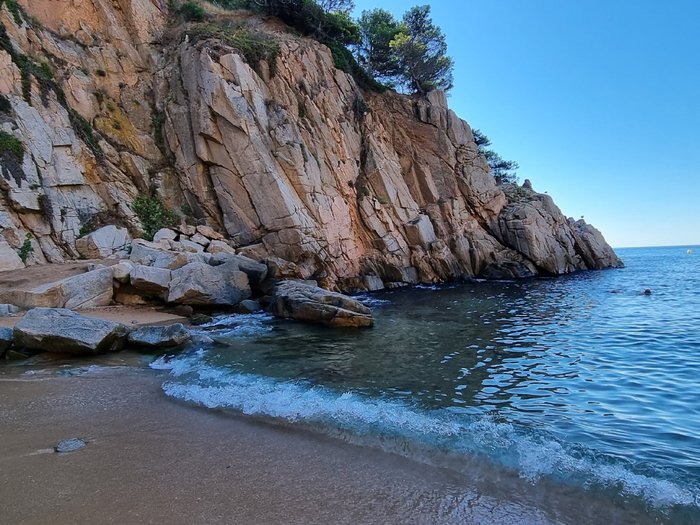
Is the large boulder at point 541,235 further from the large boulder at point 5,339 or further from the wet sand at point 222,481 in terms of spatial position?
the large boulder at point 5,339

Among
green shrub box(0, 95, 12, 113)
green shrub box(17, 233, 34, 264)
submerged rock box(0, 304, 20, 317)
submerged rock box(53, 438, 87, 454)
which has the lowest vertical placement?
submerged rock box(53, 438, 87, 454)

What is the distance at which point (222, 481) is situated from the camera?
15.0 feet

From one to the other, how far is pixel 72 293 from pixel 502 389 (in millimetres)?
14267

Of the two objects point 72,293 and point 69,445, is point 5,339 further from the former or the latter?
point 69,445

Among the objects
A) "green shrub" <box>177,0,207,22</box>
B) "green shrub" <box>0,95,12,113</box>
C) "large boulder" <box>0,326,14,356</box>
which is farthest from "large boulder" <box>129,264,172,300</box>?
"green shrub" <box>177,0,207,22</box>

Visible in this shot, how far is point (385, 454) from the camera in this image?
5.36 m

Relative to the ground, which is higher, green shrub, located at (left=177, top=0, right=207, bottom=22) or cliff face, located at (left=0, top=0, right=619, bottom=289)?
green shrub, located at (left=177, top=0, right=207, bottom=22)

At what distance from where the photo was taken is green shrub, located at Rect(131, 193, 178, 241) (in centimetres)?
2270

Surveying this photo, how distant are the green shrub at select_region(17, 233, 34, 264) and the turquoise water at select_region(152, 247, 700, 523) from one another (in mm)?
9077

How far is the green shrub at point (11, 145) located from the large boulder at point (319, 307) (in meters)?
13.6

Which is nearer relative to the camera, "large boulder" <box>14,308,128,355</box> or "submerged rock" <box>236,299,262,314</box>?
"large boulder" <box>14,308,128,355</box>

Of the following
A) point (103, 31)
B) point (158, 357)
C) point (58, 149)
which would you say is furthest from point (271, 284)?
point (103, 31)

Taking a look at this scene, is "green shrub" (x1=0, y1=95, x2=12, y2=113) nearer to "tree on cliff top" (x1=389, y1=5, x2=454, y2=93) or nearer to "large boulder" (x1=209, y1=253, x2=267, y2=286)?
"large boulder" (x1=209, y1=253, x2=267, y2=286)

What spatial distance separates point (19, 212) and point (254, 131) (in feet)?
41.0
